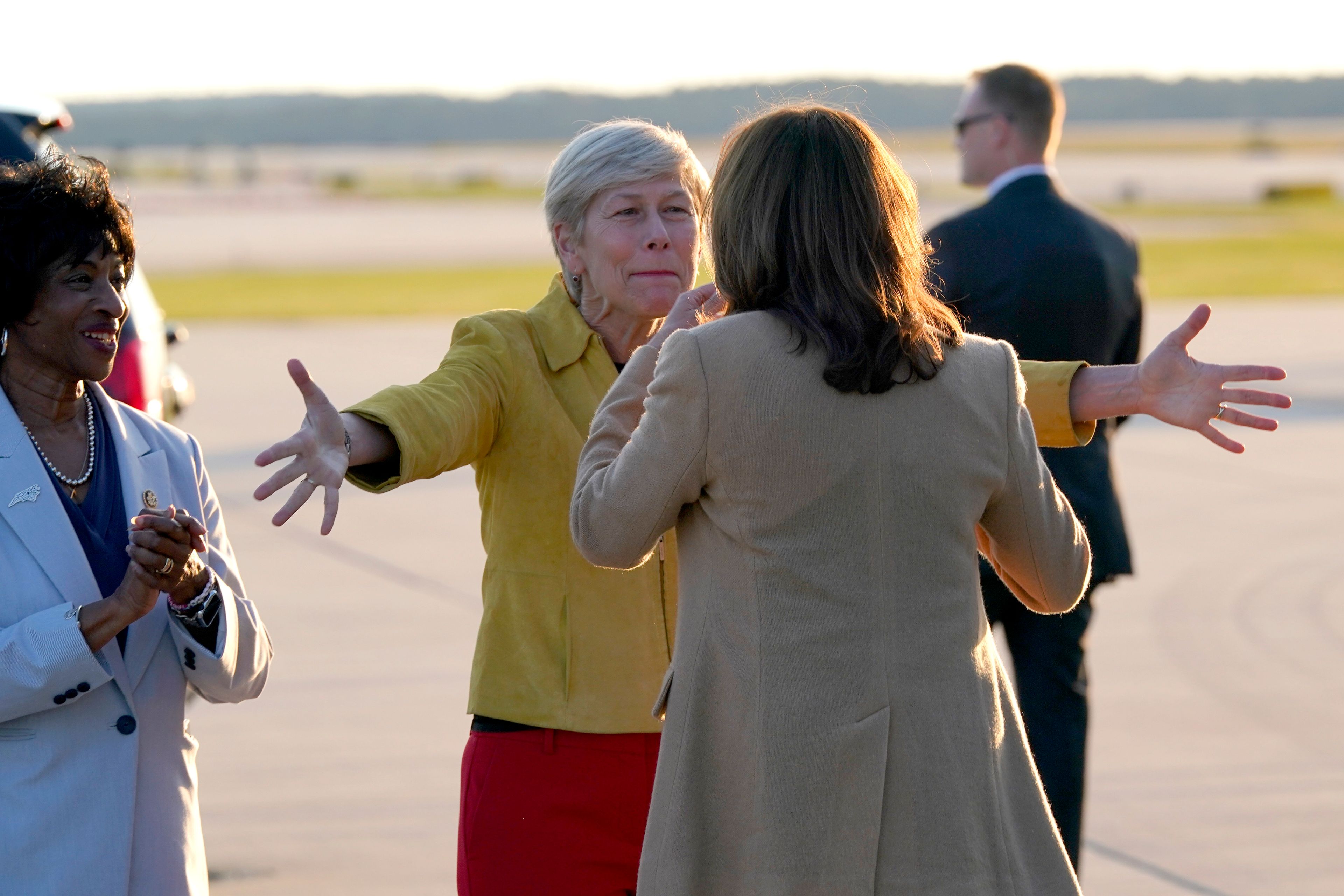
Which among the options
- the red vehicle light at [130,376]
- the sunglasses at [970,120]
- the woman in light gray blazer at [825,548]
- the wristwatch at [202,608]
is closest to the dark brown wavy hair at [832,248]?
the woman in light gray blazer at [825,548]

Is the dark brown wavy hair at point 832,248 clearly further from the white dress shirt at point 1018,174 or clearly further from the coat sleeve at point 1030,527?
the white dress shirt at point 1018,174

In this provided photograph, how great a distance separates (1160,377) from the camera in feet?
8.73

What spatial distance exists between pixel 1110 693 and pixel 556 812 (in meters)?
3.90

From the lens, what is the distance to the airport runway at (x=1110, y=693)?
462cm

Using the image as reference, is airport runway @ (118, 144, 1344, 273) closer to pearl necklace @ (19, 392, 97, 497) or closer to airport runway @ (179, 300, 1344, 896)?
pearl necklace @ (19, 392, 97, 497)

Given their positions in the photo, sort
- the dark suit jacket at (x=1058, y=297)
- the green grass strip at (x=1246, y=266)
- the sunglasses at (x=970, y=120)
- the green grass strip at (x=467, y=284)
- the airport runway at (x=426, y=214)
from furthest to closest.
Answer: the airport runway at (x=426, y=214)
the green grass strip at (x=1246, y=266)
the green grass strip at (x=467, y=284)
the sunglasses at (x=970, y=120)
the dark suit jacket at (x=1058, y=297)

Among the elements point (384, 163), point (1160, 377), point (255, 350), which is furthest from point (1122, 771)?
point (384, 163)

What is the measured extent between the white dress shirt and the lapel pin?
3099 mm

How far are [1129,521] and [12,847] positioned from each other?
7.73m

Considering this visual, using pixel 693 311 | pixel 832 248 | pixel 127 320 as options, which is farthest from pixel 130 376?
pixel 832 248

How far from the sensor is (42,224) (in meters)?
2.60

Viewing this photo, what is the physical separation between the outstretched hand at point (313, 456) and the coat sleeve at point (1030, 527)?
97cm

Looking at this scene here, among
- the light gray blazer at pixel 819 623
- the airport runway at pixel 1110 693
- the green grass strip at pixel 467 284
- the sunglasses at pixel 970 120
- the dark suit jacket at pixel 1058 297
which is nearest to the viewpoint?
the light gray blazer at pixel 819 623

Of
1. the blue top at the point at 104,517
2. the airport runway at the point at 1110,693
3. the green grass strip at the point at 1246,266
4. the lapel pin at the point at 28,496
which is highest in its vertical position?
the lapel pin at the point at 28,496
